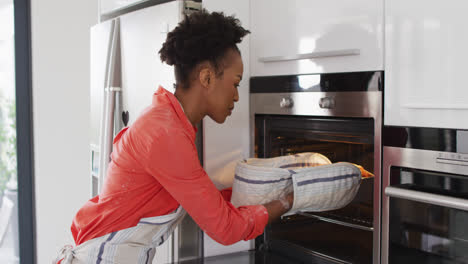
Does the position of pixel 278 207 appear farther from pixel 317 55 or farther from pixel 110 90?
pixel 110 90

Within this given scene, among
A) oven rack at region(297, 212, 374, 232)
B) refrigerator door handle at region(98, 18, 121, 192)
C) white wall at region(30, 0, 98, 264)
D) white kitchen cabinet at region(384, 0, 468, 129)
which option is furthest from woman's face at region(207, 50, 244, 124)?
white wall at region(30, 0, 98, 264)

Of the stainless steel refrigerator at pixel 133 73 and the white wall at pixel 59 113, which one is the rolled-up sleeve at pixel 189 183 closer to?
the stainless steel refrigerator at pixel 133 73

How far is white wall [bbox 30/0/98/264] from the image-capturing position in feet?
8.89

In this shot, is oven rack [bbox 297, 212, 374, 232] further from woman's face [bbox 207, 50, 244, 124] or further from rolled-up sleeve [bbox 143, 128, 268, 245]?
woman's face [bbox 207, 50, 244, 124]

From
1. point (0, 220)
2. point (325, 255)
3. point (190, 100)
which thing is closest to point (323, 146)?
point (325, 255)

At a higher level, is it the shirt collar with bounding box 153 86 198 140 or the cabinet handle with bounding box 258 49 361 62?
the cabinet handle with bounding box 258 49 361 62

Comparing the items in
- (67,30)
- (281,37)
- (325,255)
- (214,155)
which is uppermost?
(67,30)

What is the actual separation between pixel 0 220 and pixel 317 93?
2.33 meters

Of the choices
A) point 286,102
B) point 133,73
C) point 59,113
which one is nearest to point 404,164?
point 286,102

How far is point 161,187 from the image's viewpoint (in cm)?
121

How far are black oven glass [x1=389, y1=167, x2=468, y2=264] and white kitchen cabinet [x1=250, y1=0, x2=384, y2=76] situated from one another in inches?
11.8

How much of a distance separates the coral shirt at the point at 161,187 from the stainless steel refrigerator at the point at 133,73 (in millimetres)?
334

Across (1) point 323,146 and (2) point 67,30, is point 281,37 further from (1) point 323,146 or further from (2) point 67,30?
(2) point 67,30

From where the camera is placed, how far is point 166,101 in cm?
118
